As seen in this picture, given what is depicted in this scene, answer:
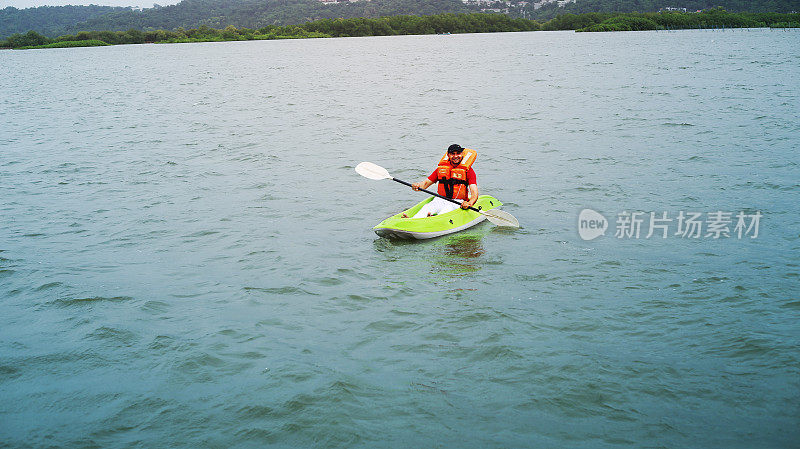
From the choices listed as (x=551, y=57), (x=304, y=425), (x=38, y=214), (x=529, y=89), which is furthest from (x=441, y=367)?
(x=551, y=57)

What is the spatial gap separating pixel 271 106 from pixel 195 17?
492 feet

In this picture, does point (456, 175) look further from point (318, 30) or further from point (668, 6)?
point (668, 6)

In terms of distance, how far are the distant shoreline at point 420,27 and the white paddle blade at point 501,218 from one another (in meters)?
98.6

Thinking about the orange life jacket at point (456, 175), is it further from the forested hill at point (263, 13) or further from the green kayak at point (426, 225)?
the forested hill at point (263, 13)

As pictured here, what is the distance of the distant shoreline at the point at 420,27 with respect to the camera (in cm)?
9756

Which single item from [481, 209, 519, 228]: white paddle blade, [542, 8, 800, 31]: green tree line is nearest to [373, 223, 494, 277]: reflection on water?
[481, 209, 519, 228]: white paddle blade

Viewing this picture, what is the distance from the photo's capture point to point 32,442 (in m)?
5.02

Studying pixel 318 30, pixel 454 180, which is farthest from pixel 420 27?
pixel 454 180

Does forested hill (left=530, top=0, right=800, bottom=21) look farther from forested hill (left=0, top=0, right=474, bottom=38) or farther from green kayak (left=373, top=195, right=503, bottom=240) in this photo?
green kayak (left=373, top=195, right=503, bottom=240)

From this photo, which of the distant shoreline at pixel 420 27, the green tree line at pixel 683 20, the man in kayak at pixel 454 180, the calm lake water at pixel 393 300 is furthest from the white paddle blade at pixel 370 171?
the distant shoreline at pixel 420 27

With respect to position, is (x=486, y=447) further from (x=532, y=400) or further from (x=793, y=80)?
(x=793, y=80)

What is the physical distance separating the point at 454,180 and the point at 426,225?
101cm

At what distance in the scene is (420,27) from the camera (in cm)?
13138

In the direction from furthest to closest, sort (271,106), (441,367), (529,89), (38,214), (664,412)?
(529,89)
(271,106)
(38,214)
(441,367)
(664,412)
